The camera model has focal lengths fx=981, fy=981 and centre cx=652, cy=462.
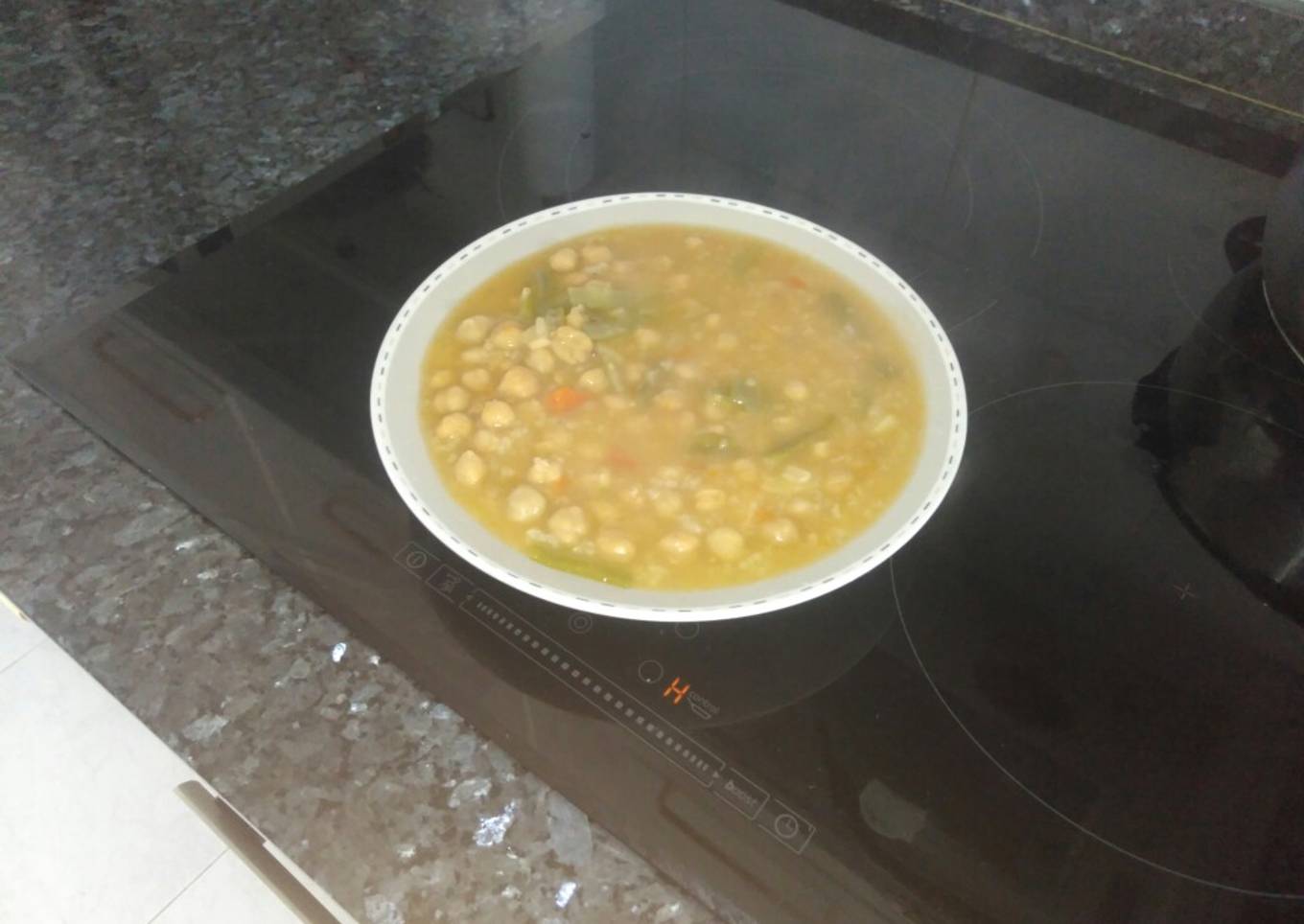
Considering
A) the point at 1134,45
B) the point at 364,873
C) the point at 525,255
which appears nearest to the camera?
the point at 364,873

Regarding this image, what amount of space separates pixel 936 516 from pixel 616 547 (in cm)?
32

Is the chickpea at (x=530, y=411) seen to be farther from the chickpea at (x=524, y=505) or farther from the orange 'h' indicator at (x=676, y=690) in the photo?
the orange 'h' indicator at (x=676, y=690)

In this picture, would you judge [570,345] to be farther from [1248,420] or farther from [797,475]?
[1248,420]

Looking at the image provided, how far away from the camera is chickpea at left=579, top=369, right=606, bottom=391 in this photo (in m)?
0.98

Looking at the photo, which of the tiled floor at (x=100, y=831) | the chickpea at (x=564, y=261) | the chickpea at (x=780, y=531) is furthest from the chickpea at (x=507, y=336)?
the tiled floor at (x=100, y=831)

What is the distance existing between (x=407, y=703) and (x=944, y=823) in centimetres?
43

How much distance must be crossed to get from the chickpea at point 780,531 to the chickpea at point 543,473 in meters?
0.19

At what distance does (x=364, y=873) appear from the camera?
71cm

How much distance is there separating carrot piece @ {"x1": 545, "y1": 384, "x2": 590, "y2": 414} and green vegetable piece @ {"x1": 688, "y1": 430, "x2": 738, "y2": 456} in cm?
12

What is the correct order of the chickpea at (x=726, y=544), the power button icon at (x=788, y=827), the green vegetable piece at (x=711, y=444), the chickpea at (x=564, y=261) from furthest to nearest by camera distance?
the chickpea at (x=564, y=261)
the green vegetable piece at (x=711, y=444)
the chickpea at (x=726, y=544)
the power button icon at (x=788, y=827)

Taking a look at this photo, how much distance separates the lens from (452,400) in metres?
0.93

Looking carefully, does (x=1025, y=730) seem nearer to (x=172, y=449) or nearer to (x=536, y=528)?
(x=536, y=528)


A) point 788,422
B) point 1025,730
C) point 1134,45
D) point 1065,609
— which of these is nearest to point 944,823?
point 1025,730

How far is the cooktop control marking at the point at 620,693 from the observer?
0.73 meters
